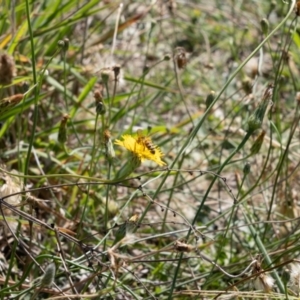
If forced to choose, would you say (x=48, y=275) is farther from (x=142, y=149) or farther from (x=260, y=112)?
(x=260, y=112)

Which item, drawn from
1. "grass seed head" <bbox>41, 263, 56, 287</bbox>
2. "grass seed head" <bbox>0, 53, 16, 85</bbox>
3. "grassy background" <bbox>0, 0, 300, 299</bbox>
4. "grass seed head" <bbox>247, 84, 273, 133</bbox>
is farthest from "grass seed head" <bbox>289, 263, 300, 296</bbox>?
"grass seed head" <bbox>0, 53, 16, 85</bbox>

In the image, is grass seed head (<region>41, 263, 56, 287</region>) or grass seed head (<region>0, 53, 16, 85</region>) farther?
grass seed head (<region>0, 53, 16, 85</region>)

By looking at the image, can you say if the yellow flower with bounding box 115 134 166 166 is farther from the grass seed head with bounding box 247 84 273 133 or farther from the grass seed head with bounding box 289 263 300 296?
the grass seed head with bounding box 289 263 300 296

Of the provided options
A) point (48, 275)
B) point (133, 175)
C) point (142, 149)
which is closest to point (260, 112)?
point (142, 149)

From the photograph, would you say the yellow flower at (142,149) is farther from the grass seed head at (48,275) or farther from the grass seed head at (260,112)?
the grass seed head at (48,275)

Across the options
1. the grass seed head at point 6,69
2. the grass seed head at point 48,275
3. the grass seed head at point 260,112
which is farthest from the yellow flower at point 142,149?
the grass seed head at point 6,69

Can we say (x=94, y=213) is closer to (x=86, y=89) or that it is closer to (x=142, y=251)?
(x=142, y=251)

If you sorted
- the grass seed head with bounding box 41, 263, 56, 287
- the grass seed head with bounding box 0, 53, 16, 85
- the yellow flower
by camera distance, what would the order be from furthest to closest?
the grass seed head with bounding box 0, 53, 16, 85 → the yellow flower → the grass seed head with bounding box 41, 263, 56, 287

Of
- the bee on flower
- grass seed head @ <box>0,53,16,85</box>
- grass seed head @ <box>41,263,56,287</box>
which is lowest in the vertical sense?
grass seed head @ <box>41,263,56,287</box>
